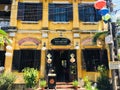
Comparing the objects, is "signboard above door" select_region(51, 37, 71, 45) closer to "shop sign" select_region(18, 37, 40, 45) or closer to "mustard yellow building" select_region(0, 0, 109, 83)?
"mustard yellow building" select_region(0, 0, 109, 83)

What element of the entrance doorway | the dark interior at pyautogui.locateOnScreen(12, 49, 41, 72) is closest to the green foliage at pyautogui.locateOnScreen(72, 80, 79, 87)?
the entrance doorway

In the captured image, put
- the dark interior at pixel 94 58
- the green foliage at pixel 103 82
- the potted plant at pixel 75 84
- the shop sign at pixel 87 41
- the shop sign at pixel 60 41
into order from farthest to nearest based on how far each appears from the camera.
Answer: the shop sign at pixel 87 41, the shop sign at pixel 60 41, the dark interior at pixel 94 58, the potted plant at pixel 75 84, the green foliage at pixel 103 82

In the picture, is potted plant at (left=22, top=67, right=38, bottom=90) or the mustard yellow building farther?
the mustard yellow building

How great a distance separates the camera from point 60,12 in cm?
1909

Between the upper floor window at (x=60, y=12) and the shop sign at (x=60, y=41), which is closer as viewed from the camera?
the shop sign at (x=60, y=41)

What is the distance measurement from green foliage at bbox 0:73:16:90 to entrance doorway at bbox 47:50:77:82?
307cm

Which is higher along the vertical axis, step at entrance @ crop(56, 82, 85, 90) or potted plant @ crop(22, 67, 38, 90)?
potted plant @ crop(22, 67, 38, 90)

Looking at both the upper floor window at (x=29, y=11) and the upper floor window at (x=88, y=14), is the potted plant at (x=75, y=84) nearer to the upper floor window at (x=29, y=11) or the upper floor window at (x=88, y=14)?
the upper floor window at (x=88, y=14)

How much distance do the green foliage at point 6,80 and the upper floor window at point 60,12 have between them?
5917 mm

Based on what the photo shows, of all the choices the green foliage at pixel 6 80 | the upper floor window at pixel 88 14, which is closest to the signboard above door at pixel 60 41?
the upper floor window at pixel 88 14

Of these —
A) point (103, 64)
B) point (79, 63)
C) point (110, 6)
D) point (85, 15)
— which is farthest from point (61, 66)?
point (110, 6)

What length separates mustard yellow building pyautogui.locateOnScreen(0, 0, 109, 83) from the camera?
1770 centimetres

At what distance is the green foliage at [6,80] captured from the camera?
15625 millimetres

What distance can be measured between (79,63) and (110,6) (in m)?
6.92
